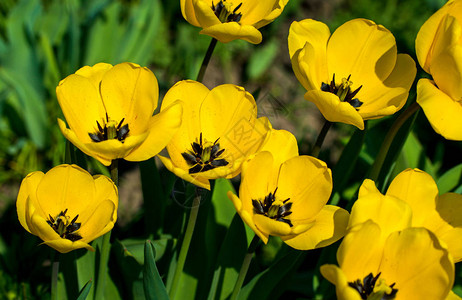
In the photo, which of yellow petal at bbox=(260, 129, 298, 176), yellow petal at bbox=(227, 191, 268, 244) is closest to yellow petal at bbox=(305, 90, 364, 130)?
yellow petal at bbox=(260, 129, 298, 176)

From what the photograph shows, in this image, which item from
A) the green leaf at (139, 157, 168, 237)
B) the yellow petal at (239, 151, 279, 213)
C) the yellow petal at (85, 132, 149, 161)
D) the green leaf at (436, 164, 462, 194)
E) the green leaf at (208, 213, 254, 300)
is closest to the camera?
the yellow petal at (85, 132, 149, 161)

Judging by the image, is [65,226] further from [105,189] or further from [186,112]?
[186,112]

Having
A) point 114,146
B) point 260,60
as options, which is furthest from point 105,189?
point 260,60

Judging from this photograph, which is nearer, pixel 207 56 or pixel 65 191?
pixel 65 191

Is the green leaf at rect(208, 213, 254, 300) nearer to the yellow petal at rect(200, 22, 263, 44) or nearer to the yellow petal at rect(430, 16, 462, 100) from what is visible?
the yellow petal at rect(200, 22, 263, 44)

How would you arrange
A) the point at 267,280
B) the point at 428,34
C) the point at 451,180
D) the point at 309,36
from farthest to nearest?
the point at 451,180 < the point at 267,280 < the point at 309,36 < the point at 428,34

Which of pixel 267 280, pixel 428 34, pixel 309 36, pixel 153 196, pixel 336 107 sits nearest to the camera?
pixel 336 107

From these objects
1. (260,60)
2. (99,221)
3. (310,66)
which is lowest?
(260,60)

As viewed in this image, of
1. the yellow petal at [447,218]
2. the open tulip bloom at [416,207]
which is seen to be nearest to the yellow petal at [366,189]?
the open tulip bloom at [416,207]

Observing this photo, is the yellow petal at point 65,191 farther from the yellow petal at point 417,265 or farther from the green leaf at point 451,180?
the green leaf at point 451,180

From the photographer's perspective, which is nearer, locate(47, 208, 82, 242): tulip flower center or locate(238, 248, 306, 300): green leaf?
locate(47, 208, 82, 242): tulip flower center
